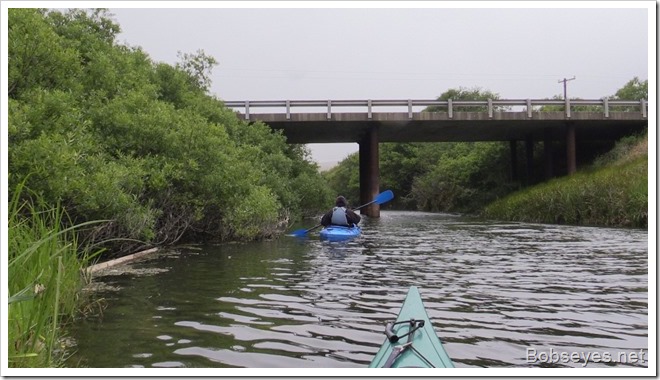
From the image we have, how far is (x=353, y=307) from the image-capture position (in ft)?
21.1

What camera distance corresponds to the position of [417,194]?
4738 cm

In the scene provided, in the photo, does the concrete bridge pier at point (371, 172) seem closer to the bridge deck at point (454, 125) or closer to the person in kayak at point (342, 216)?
the bridge deck at point (454, 125)

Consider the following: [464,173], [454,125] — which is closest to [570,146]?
[454,125]

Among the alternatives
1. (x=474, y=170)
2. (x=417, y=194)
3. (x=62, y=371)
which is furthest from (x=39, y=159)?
A: (x=417, y=194)

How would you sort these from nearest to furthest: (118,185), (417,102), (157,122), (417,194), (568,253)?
1. (118,185)
2. (568,253)
3. (157,122)
4. (417,102)
5. (417,194)

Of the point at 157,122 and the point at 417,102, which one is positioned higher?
the point at 417,102

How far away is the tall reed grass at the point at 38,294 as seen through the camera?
10.8 ft

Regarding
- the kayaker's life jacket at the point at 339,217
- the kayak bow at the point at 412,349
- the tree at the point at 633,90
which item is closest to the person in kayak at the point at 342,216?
the kayaker's life jacket at the point at 339,217

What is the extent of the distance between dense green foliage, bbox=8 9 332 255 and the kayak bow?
2484 mm

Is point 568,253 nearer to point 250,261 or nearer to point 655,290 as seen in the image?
point 250,261

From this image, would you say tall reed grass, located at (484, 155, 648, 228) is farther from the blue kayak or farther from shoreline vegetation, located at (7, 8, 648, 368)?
the blue kayak

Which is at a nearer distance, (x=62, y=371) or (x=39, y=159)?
(x=62, y=371)

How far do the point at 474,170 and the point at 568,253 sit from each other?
27.7 metres

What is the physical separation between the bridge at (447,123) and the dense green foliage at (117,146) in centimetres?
735
